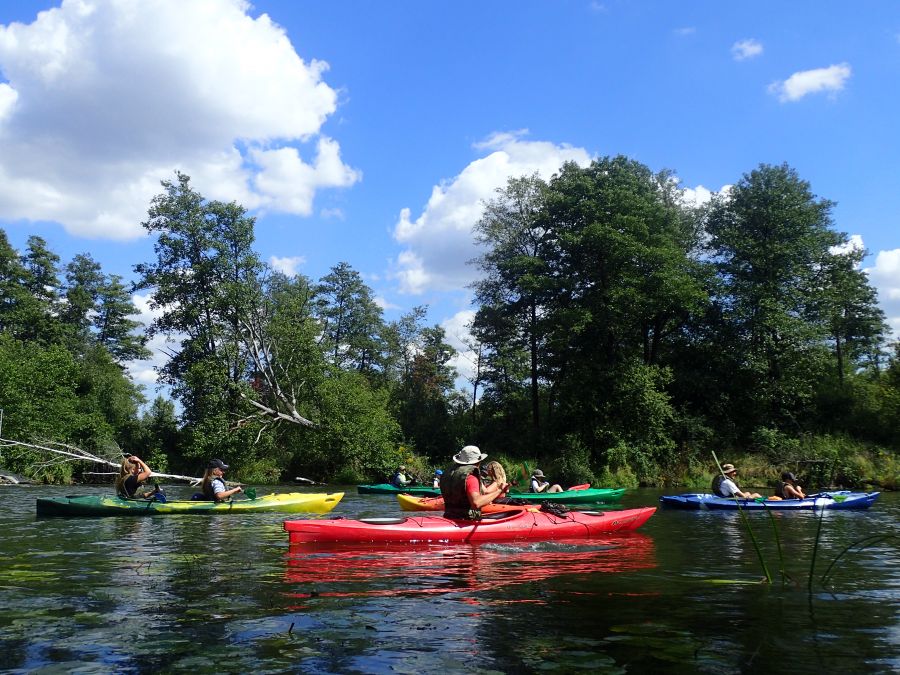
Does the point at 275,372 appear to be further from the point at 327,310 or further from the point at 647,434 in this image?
the point at 647,434

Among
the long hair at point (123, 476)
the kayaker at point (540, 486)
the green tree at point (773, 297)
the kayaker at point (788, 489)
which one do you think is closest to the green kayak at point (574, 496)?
the kayaker at point (540, 486)

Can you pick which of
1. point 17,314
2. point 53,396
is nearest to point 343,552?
point 53,396

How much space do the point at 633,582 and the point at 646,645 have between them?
90.5 inches

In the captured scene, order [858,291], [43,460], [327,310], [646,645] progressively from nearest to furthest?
[646,645] → [43,460] → [858,291] → [327,310]

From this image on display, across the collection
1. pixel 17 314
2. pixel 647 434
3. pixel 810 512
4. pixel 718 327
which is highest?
pixel 17 314

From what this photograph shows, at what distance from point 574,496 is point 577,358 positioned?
11.4 metres

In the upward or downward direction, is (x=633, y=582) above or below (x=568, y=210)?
below

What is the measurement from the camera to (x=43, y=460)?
25.4 m

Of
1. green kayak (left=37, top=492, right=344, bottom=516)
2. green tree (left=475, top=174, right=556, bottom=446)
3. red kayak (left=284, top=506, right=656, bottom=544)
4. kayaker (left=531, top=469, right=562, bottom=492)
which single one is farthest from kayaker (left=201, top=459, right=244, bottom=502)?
green tree (left=475, top=174, right=556, bottom=446)

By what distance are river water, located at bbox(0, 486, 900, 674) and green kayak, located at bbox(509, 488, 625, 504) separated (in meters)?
6.78

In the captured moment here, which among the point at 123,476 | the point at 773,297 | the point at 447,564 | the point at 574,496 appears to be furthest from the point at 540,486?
the point at 773,297

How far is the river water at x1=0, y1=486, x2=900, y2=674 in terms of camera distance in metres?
3.76

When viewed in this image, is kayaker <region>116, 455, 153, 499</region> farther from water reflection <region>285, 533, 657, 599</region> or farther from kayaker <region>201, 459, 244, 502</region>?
water reflection <region>285, 533, 657, 599</region>

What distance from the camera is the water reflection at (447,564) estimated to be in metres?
6.05
